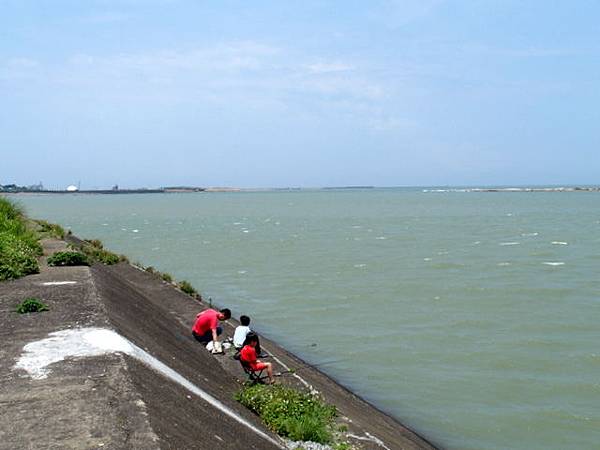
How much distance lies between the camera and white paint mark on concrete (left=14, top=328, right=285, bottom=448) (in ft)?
23.9

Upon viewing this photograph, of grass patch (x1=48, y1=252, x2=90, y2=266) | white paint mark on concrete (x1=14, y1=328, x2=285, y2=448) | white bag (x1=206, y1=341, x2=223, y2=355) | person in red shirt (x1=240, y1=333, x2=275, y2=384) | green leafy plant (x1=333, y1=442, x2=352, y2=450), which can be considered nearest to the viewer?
white paint mark on concrete (x1=14, y1=328, x2=285, y2=448)

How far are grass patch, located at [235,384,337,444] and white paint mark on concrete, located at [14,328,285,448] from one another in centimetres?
69

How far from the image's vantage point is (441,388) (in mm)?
15109

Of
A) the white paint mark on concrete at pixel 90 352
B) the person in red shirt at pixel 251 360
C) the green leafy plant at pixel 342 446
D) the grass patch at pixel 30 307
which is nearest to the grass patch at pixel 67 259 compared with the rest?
the grass patch at pixel 30 307

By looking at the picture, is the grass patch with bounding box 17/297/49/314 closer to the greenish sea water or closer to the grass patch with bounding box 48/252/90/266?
the grass patch with bounding box 48/252/90/266

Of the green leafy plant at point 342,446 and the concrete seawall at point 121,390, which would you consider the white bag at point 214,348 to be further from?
the green leafy plant at point 342,446

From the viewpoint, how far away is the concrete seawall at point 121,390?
5.43 metres

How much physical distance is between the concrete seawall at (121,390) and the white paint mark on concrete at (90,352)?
6 cm

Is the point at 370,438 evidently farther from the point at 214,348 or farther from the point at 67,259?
the point at 67,259

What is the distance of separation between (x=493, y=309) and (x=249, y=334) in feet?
43.7

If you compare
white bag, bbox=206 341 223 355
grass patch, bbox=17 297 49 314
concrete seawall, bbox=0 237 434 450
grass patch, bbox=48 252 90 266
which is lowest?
white bag, bbox=206 341 223 355

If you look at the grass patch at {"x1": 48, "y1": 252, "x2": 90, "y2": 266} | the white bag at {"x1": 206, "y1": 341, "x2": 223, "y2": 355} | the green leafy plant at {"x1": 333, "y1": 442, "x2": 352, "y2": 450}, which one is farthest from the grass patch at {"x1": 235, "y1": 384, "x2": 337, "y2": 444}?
the grass patch at {"x1": 48, "y1": 252, "x2": 90, "y2": 266}

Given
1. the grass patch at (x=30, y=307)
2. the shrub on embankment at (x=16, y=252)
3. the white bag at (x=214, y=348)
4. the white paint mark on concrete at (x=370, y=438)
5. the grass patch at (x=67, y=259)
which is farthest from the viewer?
the grass patch at (x=67, y=259)

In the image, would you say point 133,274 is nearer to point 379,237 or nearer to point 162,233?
point 379,237
